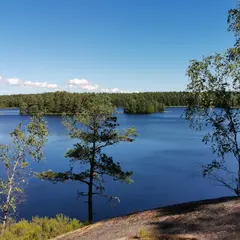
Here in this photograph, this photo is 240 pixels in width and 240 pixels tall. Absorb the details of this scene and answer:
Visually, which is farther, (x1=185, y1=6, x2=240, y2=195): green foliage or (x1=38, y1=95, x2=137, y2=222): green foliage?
(x1=38, y1=95, x2=137, y2=222): green foliage

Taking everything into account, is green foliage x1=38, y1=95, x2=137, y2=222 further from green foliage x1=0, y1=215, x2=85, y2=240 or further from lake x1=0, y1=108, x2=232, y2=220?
lake x1=0, y1=108, x2=232, y2=220

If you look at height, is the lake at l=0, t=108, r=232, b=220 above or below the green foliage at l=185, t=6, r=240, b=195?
below

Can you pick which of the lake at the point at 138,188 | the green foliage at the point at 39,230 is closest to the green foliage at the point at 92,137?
the green foliage at the point at 39,230

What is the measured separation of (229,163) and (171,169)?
5.33 metres

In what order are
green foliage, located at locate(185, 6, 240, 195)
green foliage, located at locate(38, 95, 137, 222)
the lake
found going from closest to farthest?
green foliage, located at locate(185, 6, 240, 195) < green foliage, located at locate(38, 95, 137, 222) < the lake

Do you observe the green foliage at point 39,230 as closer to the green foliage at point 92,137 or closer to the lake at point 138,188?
the green foliage at point 92,137

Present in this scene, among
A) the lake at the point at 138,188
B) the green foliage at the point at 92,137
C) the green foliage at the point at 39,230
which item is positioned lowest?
the lake at the point at 138,188

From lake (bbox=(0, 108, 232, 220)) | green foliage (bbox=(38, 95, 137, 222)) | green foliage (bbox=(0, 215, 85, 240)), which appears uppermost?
green foliage (bbox=(38, 95, 137, 222))

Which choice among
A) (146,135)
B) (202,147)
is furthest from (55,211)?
(146,135)

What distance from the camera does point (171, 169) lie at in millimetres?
23656

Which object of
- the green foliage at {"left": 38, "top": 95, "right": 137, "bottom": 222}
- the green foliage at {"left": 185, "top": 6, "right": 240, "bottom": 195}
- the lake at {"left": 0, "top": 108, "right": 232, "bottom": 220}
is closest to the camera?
the green foliage at {"left": 185, "top": 6, "right": 240, "bottom": 195}

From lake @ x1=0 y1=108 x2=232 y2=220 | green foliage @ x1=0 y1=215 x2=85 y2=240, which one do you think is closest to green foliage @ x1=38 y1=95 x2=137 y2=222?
green foliage @ x1=0 y1=215 x2=85 y2=240

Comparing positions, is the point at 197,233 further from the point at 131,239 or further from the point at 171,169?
the point at 171,169

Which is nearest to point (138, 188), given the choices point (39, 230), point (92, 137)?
point (92, 137)
